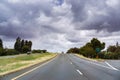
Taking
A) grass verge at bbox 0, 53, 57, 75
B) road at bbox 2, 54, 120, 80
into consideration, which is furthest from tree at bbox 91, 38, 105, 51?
road at bbox 2, 54, 120, 80

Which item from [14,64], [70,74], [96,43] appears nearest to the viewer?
[70,74]

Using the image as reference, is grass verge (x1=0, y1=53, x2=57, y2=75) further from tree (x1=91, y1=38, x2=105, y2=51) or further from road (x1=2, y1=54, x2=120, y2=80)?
tree (x1=91, y1=38, x2=105, y2=51)

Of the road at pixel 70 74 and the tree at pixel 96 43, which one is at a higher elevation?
the tree at pixel 96 43

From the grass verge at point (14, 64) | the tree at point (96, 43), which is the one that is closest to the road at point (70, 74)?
the grass verge at point (14, 64)

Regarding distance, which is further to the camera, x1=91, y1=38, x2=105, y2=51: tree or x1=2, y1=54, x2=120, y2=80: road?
x1=91, y1=38, x2=105, y2=51: tree

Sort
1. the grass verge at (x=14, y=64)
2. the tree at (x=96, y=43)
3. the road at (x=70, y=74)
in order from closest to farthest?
the road at (x=70, y=74) → the grass verge at (x=14, y=64) → the tree at (x=96, y=43)

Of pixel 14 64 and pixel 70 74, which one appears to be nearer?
pixel 70 74

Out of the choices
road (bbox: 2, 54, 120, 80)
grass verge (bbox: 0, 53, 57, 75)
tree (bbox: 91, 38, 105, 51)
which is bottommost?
road (bbox: 2, 54, 120, 80)

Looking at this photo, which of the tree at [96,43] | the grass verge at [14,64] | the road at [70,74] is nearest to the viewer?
the road at [70,74]

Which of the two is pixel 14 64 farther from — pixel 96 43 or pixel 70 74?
pixel 96 43

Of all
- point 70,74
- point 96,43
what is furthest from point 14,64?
point 96,43

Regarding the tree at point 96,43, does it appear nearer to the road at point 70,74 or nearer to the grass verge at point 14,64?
the grass verge at point 14,64

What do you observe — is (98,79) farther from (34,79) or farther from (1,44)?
(1,44)

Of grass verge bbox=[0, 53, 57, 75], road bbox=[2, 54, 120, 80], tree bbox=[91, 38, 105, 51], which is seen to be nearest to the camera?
road bbox=[2, 54, 120, 80]
